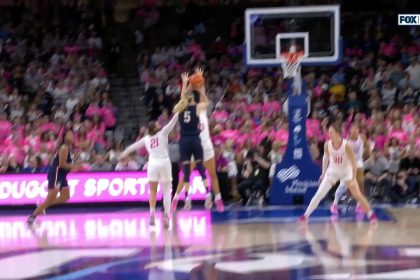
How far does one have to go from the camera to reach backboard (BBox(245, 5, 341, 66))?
1373 cm

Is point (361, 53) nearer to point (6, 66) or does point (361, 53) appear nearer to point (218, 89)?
point (218, 89)

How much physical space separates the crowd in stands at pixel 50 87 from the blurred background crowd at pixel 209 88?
0.03m

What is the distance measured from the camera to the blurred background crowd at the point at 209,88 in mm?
14992

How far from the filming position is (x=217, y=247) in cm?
984

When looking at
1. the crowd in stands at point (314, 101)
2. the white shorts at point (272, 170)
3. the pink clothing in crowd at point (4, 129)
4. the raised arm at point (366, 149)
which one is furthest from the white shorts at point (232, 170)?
the pink clothing in crowd at point (4, 129)

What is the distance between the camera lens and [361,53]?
1984cm

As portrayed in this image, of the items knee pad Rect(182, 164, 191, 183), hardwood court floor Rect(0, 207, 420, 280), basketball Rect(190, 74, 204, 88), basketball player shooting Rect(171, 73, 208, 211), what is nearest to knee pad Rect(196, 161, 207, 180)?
knee pad Rect(182, 164, 191, 183)

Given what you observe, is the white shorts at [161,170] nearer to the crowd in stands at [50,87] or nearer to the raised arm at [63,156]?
the raised arm at [63,156]

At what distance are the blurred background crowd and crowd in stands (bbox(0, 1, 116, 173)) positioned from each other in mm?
33

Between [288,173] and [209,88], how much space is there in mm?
5265

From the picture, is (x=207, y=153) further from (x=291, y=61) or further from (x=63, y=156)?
(x=291, y=61)

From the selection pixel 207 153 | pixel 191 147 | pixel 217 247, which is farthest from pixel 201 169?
pixel 217 247

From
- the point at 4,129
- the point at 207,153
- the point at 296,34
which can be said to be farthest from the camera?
the point at 4,129

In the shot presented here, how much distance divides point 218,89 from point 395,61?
14.9 feet
